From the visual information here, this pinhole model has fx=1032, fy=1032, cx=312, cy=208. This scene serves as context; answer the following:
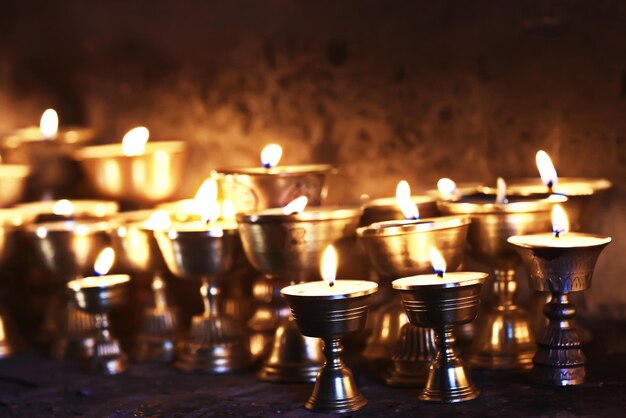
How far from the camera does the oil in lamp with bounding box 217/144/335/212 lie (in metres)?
3.58

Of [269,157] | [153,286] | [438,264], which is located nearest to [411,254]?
[438,264]

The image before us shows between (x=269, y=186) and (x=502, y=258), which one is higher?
(x=269, y=186)

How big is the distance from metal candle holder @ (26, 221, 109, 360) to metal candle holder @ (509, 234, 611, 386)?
170 cm

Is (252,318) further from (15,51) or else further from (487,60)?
(15,51)

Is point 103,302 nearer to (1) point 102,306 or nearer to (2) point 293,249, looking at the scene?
(1) point 102,306

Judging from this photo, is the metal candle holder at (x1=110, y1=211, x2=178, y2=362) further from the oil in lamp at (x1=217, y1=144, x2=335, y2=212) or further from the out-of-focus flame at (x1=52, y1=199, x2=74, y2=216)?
the oil in lamp at (x1=217, y1=144, x2=335, y2=212)

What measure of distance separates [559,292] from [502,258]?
0.34 m

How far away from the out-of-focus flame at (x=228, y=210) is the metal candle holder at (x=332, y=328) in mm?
715

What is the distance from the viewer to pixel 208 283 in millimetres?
3744

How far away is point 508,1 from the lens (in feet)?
12.8

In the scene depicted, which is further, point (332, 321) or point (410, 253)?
point (410, 253)

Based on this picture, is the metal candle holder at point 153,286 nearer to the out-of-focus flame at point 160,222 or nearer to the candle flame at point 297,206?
the out-of-focus flame at point 160,222

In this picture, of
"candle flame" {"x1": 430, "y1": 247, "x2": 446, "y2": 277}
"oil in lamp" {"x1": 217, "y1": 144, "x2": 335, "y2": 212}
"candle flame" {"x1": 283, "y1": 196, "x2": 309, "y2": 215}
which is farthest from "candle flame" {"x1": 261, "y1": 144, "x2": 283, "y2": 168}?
"candle flame" {"x1": 430, "y1": 247, "x2": 446, "y2": 277}

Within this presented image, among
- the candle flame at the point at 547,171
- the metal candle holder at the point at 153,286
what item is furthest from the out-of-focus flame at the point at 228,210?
the candle flame at the point at 547,171
